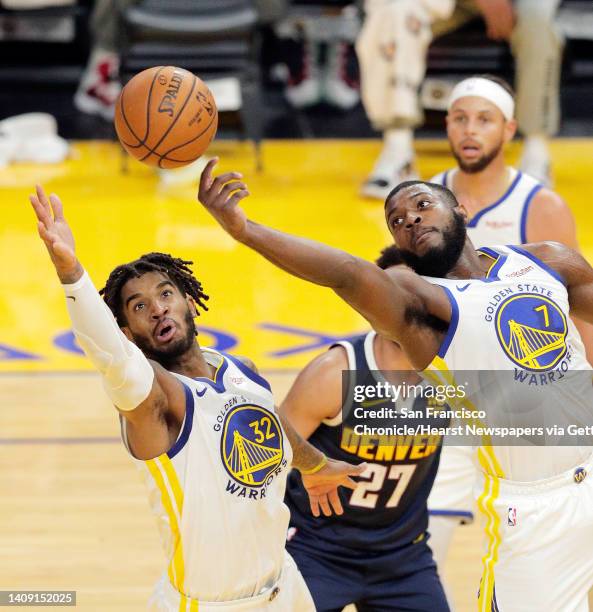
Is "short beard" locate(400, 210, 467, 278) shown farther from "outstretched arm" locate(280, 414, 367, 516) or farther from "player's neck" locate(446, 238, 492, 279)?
"outstretched arm" locate(280, 414, 367, 516)

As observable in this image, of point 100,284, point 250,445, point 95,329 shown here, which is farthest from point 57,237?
point 100,284

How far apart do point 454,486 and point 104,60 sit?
28.3 ft

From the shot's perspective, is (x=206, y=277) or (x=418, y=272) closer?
(x=418, y=272)

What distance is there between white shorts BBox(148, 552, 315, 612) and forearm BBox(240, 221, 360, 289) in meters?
0.96

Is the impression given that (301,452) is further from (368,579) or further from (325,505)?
(368,579)

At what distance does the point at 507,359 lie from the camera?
445 cm

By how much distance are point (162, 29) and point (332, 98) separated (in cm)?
258

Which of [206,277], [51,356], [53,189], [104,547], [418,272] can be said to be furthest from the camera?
[53,189]

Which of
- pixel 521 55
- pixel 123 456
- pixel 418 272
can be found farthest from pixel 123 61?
pixel 418 272

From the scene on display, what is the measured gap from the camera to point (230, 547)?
4090mm

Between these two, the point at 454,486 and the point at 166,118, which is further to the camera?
the point at 454,486

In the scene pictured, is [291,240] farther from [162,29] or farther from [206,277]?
[162,29]

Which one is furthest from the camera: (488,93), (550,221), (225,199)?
(488,93)

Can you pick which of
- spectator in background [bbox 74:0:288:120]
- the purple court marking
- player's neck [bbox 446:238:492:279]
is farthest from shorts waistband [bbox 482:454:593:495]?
spectator in background [bbox 74:0:288:120]
